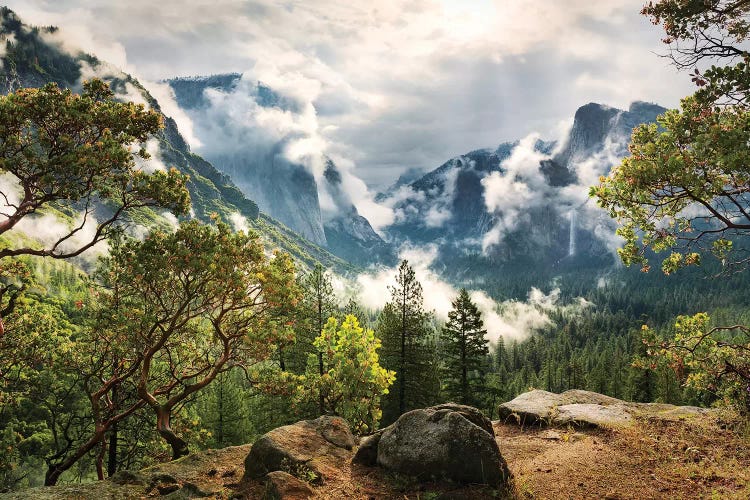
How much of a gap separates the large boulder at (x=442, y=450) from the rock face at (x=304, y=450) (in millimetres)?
1740

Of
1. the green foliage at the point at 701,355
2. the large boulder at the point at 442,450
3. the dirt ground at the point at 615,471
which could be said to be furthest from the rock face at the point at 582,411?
the large boulder at the point at 442,450

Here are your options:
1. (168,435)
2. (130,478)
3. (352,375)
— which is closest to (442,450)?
(130,478)

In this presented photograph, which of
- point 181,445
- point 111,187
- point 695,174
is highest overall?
point 111,187

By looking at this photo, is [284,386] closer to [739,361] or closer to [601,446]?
[601,446]

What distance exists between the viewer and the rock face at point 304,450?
11.1 metres

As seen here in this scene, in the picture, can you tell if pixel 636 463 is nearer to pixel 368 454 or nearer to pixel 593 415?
pixel 593 415

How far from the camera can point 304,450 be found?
12.1m

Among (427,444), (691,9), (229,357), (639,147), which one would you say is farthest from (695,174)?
(229,357)

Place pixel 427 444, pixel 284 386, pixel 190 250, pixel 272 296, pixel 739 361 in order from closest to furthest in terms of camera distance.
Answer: pixel 427 444, pixel 739 361, pixel 190 250, pixel 272 296, pixel 284 386

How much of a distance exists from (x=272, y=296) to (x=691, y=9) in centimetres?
1451

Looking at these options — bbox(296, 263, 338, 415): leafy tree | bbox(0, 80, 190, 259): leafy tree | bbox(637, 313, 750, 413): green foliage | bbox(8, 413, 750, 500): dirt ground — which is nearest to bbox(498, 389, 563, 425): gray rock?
bbox(8, 413, 750, 500): dirt ground

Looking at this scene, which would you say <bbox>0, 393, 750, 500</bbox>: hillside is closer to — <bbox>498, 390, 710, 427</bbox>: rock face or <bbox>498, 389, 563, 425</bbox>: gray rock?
<bbox>498, 390, 710, 427</bbox>: rock face

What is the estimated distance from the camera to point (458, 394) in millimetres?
39750

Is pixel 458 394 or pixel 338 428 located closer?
pixel 338 428
